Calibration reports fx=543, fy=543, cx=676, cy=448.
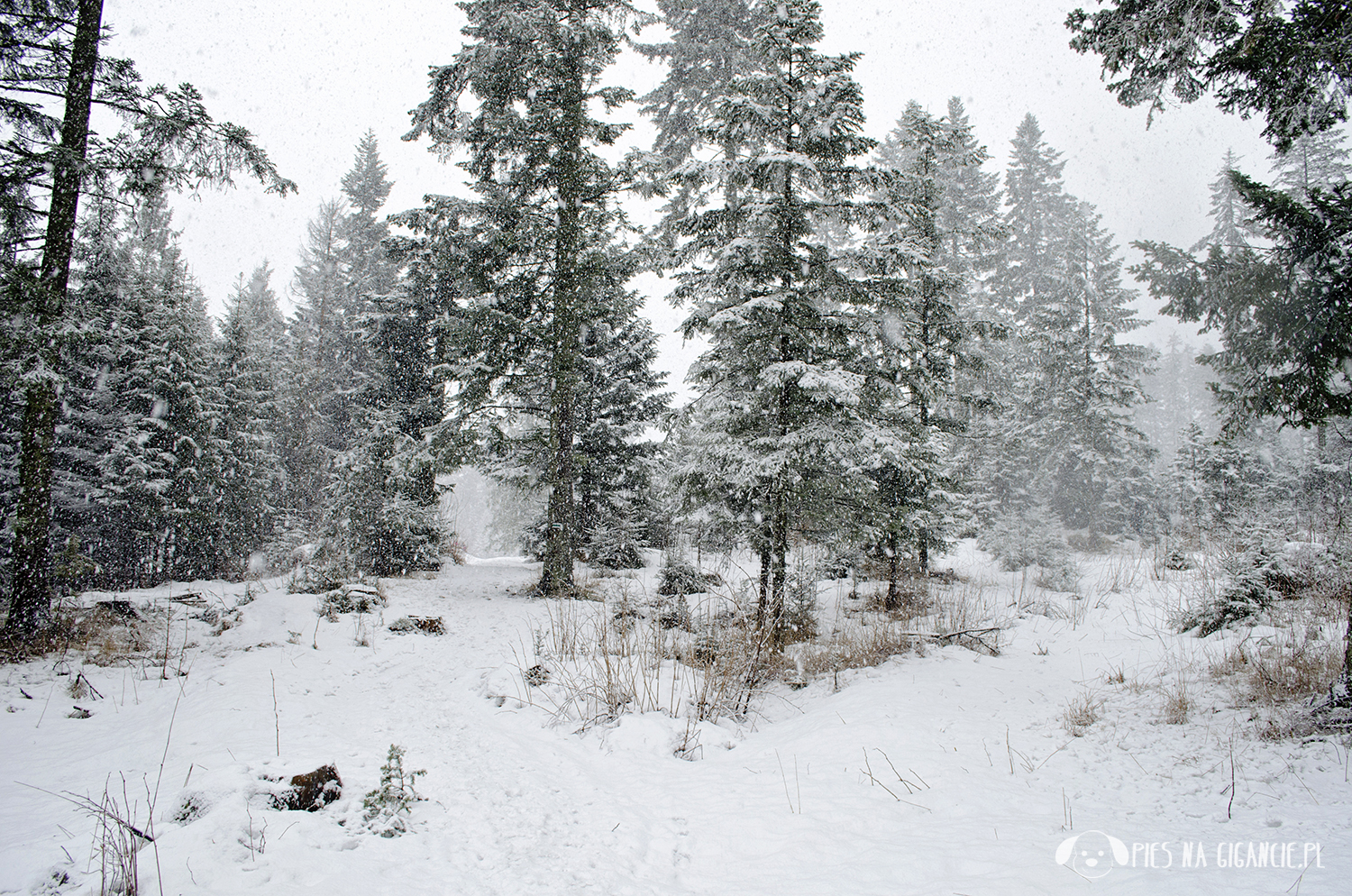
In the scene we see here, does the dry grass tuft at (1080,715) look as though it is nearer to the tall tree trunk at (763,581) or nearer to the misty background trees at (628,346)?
the misty background trees at (628,346)

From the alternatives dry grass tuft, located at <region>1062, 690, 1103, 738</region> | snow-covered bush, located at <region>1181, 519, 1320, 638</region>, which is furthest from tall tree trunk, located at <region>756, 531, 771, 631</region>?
snow-covered bush, located at <region>1181, 519, 1320, 638</region>

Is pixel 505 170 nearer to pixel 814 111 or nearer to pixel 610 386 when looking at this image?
pixel 610 386

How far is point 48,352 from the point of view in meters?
7.12

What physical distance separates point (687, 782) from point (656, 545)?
14.4 metres

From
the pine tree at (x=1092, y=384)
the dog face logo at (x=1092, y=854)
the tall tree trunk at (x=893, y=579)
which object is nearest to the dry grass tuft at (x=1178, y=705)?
the dog face logo at (x=1092, y=854)

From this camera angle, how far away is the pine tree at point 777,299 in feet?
26.9

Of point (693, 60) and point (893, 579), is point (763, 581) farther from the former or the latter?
point (693, 60)

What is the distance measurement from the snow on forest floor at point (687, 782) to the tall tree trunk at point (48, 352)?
1613 mm

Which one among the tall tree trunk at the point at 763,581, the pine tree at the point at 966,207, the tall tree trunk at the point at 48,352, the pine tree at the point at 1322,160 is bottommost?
the tall tree trunk at the point at 763,581

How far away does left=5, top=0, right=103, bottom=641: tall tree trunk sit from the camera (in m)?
7.14

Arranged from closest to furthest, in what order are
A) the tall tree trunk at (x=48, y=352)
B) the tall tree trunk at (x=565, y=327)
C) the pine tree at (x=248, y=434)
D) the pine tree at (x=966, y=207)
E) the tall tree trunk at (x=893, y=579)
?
1. the tall tree trunk at (x=48, y=352)
2. the tall tree trunk at (x=893, y=579)
3. the tall tree trunk at (x=565, y=327)
4. the pine tree at (x=966, y=207)
5. the pine tree at (x=248, y=434)

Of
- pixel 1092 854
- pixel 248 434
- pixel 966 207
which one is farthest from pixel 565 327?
pixel 966 207

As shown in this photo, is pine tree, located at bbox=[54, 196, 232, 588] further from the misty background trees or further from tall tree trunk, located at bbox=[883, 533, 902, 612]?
tall tree trunk, located at bbox=[883, 533, 902, 612]

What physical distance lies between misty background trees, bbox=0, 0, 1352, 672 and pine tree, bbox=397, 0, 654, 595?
75mm
